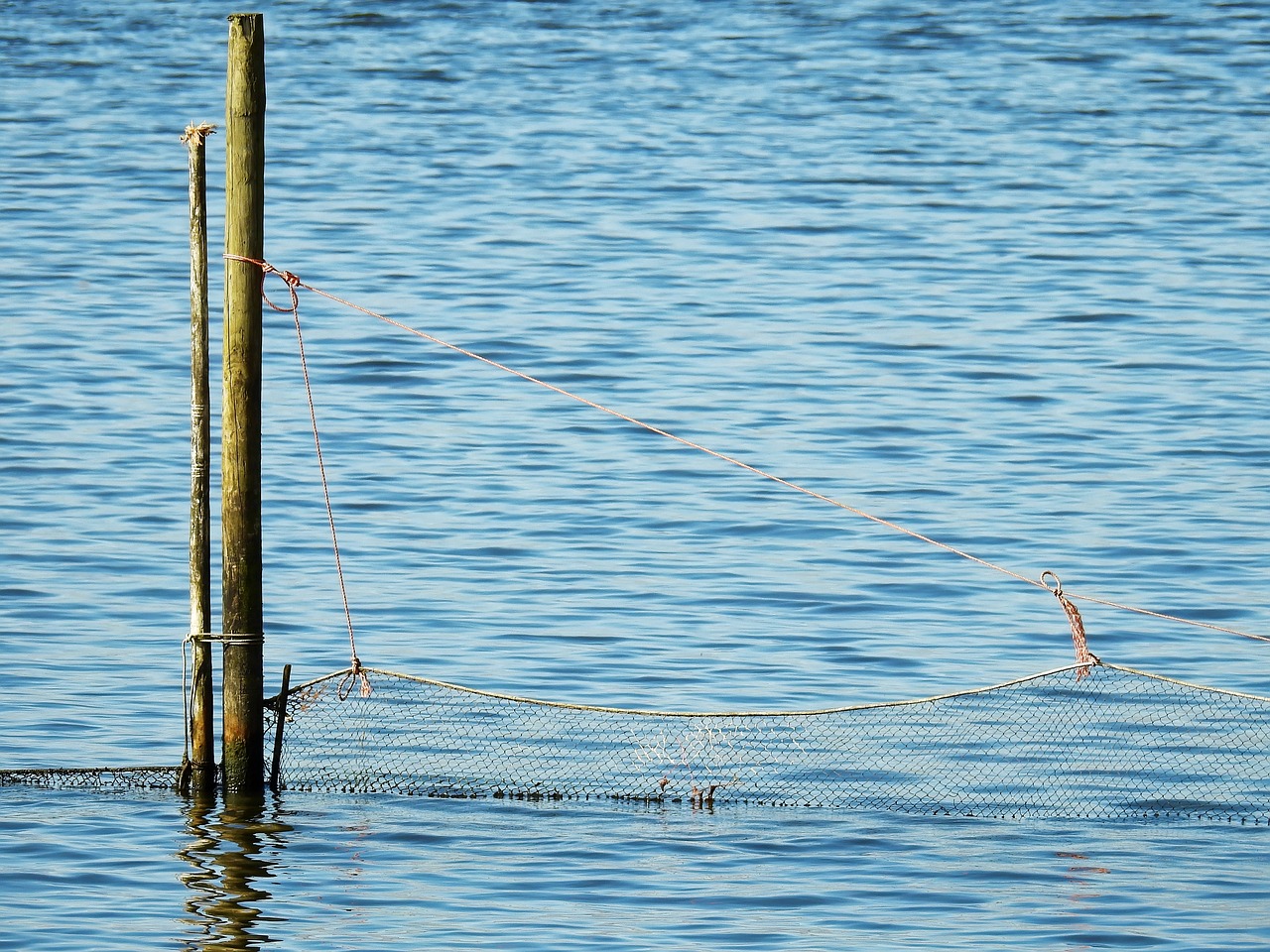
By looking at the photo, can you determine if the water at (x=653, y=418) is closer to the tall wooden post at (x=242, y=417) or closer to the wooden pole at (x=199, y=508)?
the wooden pole at (x=199, y=508)

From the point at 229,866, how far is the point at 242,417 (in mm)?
2351

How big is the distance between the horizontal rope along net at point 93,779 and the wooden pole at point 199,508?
0.72 ft

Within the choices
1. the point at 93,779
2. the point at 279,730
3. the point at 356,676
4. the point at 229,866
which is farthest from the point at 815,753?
the point at 93,779

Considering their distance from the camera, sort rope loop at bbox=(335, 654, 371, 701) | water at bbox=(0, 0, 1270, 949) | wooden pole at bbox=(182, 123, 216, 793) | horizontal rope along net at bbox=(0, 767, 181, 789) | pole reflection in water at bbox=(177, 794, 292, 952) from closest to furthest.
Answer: pole reflection in water at bbox=(177, 794, 292, 952) < water at bbox=(0, 0, 1270, 949) < wooden pole at bbox=(182, 123, 216, 793) < rope loop at bbox=(335, 654, 371, 701) < horizontal rope along net at bbox=(0, 767, 181, 789)

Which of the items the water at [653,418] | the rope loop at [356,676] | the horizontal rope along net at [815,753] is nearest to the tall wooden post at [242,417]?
the horizontal rope along net at [815,753]

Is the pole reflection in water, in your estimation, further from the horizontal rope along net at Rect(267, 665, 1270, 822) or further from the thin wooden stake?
the horizontal rope along net at Rect(267, 665, 1270, 822)

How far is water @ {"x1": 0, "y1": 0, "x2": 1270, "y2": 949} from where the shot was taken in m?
11.1

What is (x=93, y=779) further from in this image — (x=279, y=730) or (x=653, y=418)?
(x=653, y=418)

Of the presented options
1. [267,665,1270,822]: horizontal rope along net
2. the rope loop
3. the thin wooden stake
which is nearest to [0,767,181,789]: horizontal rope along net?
the thin wooden stake

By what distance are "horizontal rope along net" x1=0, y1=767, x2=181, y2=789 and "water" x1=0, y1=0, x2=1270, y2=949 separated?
0.67 ft

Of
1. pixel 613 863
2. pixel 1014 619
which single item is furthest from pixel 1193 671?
pixel 613 863

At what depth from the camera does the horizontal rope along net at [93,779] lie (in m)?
12.1

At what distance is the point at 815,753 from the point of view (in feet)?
43.3

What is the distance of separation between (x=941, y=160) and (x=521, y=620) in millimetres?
24447
